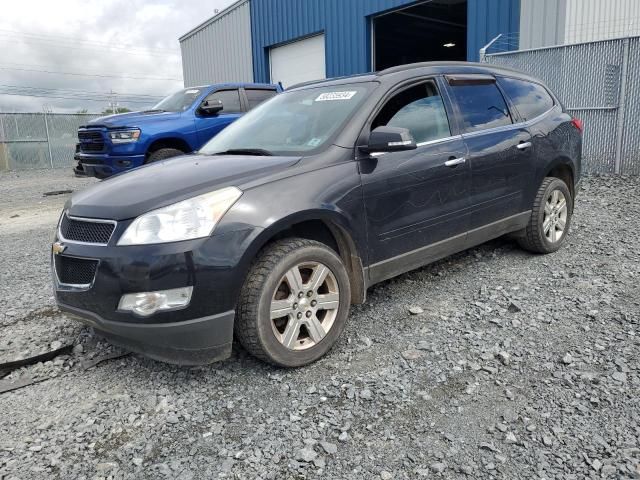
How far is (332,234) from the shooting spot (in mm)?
3336

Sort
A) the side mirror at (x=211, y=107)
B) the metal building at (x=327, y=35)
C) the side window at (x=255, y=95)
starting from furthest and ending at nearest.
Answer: the metal building at (x=327, y=35) < the side window at (x=255, y=95) < the side mirror at (x=211, y=107)

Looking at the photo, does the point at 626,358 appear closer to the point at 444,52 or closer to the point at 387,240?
the point at 387,240

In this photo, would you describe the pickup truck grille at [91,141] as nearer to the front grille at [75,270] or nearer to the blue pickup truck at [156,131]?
the blue pickup truck at [156,131]

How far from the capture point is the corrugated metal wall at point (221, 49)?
63.4 ft

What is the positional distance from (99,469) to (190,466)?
0.39 m

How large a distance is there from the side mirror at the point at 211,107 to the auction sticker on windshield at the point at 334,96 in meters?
5.32

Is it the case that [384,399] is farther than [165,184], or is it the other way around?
[165,184]

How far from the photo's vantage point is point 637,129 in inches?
336

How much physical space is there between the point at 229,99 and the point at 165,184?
7.37 metres

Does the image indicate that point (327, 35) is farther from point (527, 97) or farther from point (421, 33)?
point (527, 97)

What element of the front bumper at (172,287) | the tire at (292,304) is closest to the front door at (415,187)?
the tire at (292,304)

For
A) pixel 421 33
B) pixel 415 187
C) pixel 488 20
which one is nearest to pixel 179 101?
pixel 488 20

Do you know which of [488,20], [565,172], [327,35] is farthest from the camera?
[327,35]

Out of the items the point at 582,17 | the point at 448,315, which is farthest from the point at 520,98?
the point at 582,17
